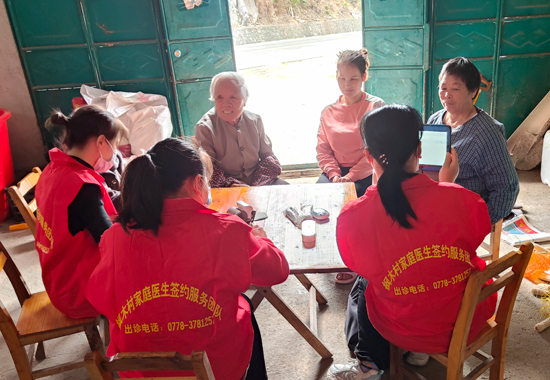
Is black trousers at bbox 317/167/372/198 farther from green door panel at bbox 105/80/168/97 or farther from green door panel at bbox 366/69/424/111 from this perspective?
green door panel at bbox 105/80/168/97

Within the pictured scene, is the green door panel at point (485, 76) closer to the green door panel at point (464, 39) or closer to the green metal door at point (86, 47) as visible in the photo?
the green door panel at point (464, 39)

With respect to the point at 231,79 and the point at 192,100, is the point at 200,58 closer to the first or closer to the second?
the point at 192,100

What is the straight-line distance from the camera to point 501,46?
4152 millimetres

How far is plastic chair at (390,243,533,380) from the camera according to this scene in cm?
136

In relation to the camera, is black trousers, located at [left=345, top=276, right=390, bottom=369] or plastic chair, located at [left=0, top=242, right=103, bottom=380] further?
black trousers, located at [left=345, top=276, right=390, bottom=369]

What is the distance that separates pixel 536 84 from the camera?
4.28 metres

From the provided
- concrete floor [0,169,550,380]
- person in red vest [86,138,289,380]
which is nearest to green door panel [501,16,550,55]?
concrete floor [0,169,550,380]

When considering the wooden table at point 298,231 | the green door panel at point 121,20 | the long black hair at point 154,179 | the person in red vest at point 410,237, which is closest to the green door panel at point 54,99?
the green door panel at point 121,20

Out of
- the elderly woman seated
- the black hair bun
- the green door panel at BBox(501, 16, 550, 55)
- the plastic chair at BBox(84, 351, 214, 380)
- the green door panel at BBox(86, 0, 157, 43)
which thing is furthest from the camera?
the green door panel at BBox(86, 0, 157, 43)

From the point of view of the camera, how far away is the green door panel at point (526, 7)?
402 cm

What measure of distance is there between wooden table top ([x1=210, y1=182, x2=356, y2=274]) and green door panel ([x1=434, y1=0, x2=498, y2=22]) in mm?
2546

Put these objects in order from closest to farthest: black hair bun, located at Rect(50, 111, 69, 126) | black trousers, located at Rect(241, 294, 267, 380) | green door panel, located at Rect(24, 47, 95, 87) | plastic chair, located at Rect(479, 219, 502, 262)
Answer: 1. black trousers, located at Rect(241, 294, 267, 380)
2. black hair bun, located at Rect(50, 111, 69, 126)
3. plastic chair, located at Rect(479, 219, 502, 262)
4. green door panel, located at Rect(24, 47, 95, 87)

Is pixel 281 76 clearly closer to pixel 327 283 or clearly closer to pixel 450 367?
pixel 327 283

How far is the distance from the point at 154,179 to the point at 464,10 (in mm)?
3863
